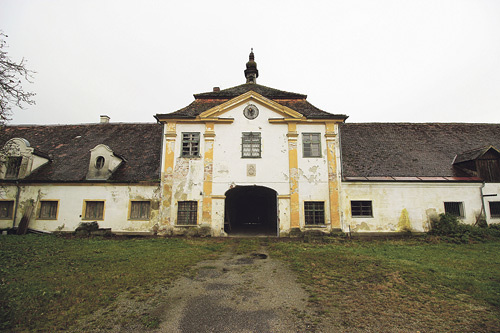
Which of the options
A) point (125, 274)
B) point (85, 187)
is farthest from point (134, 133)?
point (125, 274)

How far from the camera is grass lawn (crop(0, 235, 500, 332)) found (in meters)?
4.62

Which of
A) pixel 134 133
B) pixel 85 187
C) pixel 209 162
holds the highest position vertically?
pixel 134 133

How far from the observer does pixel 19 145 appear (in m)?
15.3

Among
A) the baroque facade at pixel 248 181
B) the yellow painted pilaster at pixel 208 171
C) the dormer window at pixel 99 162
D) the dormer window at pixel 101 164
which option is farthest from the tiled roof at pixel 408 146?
the dormer window at pixel 99 162

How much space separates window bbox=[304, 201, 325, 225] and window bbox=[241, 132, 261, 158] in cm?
395

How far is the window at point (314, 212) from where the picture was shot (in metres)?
13.8

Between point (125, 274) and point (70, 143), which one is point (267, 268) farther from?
point (70, 143)

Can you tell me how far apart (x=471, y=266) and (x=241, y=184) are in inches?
388

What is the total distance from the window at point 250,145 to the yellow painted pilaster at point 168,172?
157 inches

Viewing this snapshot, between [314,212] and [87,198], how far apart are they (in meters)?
12.7

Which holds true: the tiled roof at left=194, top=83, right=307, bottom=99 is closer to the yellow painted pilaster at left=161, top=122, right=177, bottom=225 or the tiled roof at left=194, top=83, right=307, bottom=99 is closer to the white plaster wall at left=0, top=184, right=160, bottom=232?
the yellow painted pilaster at left=161, top=122, right=177, bottom=225

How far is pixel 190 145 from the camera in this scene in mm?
14609

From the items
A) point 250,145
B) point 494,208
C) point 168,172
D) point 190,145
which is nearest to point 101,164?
point 168,172

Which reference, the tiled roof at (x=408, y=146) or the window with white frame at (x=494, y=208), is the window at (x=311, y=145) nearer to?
the tiled roof at (x=408, y=146)
